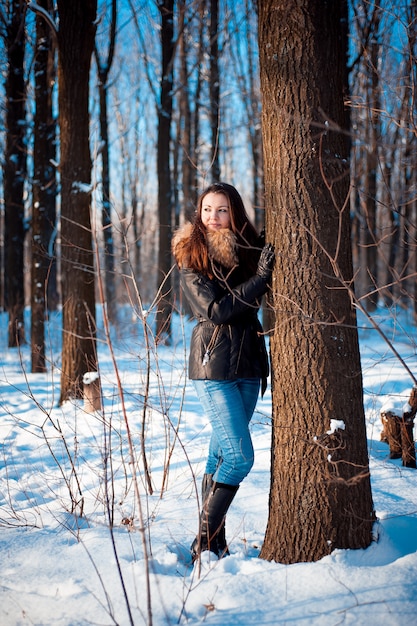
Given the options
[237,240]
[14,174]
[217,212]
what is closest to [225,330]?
[237,240]

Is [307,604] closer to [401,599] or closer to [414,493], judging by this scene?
[401,599]

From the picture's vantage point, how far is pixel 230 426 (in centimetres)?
233

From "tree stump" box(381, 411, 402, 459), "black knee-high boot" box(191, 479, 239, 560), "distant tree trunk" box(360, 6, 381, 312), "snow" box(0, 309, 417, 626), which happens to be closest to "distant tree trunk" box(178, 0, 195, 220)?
"distant tree trunk" box(360, 6, 381, 312)

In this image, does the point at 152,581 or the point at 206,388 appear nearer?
the point at 152,581

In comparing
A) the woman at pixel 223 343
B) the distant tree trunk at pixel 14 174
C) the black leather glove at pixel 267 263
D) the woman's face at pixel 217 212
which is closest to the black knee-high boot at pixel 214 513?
the woman at pixel 223 343

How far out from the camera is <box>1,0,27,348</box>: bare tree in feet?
29.5

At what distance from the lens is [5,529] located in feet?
8.70

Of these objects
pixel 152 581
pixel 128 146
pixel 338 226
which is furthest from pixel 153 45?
pixel 152 581

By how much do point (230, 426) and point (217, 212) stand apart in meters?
1.19

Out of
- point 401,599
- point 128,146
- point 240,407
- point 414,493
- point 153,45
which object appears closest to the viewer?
point 401,599

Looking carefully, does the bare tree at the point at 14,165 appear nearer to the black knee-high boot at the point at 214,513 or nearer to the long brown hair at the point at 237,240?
the long brown hair at the point at 237,240

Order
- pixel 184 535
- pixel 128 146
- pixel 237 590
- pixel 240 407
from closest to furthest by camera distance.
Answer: pixel 237 590
pixel 240 407
pixel 184 535
pixel 128 146

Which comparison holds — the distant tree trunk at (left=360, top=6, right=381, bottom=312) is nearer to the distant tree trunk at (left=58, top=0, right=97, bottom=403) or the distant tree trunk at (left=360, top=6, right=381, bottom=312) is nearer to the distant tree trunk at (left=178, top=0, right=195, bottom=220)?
the distant tree trunk at (left=58, top=0, right=97, bottom=403)

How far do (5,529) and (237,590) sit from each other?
1.53 meters
